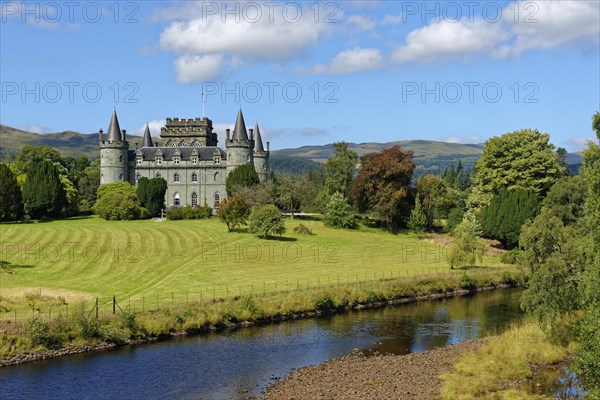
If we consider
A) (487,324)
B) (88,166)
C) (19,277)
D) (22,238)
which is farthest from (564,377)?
(88,166)

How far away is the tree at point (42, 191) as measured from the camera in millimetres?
75562

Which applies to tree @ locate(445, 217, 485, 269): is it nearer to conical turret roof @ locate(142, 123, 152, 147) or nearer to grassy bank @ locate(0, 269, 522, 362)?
grassy bank @ locate(0, 269, 522, 362)

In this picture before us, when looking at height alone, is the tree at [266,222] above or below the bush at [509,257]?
above

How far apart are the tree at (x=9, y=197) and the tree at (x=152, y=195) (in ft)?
45.2

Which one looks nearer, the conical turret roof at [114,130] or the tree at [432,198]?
the tree at [432,198]

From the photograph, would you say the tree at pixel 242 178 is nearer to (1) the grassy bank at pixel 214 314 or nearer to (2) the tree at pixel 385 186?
(2) the tree at pixel 385 186

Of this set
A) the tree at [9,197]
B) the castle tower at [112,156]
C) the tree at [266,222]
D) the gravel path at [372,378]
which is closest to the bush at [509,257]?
the tree at [266,222]

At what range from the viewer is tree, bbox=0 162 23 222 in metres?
72.1

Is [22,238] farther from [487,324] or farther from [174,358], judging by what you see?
[487,324]

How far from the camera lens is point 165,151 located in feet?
304

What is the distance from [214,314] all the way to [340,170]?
46.5m

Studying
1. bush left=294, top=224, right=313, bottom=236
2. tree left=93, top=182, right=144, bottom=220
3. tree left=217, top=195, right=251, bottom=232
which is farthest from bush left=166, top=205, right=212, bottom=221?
bush left=294, top=224, right=313, bottom=236

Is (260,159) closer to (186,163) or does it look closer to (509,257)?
(186,163)

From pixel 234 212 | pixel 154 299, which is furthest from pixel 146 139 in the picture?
pixel 154 299
